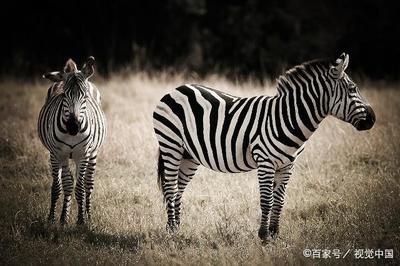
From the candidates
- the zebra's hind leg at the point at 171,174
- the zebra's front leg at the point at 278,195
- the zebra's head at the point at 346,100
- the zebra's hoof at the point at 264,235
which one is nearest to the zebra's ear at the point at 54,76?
the zebra's hind leg at the point at 171,174

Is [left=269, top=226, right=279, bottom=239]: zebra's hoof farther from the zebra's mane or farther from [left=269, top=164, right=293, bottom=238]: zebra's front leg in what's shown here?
the zebra's mane

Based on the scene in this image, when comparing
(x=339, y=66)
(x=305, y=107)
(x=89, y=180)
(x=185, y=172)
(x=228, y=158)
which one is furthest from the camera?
(x=89, y=180)

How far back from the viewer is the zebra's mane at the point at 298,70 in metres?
5.53

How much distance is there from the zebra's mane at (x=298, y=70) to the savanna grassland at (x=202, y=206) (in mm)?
1638

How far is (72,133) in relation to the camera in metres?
5.96

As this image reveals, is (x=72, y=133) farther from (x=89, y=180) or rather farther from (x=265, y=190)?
(x=265, y=190)

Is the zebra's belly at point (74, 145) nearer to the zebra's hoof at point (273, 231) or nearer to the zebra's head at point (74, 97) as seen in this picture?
Answer: the zebra's head at point (74, 97)

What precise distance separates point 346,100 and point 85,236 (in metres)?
3.20

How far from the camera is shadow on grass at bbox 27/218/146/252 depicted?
5.79 m

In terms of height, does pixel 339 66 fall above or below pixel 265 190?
above

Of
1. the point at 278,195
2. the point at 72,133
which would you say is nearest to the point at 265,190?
the point at 278,195

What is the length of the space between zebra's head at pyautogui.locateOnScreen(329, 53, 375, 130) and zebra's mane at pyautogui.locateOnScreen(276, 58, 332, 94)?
9 cm

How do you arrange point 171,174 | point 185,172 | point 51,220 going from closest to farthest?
point 171,174 < point 51,220 < point 185,172

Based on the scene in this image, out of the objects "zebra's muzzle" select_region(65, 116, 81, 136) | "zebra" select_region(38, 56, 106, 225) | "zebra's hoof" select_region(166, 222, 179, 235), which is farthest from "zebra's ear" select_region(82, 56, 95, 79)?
"zebra's hoof" select_region(166, 222, 179, 235)
